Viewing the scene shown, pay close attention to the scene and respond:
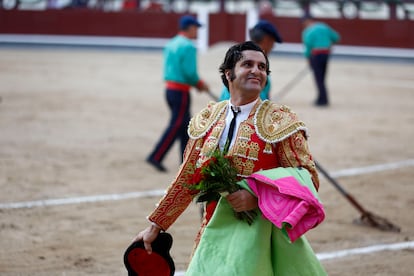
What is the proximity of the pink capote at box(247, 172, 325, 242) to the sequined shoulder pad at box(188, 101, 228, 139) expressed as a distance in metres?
0.38

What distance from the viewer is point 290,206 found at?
302 centimetres

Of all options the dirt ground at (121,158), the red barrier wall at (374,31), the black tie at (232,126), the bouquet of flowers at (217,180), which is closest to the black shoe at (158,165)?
the dirt ground at (121,158)

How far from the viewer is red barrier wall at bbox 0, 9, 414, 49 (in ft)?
66.7

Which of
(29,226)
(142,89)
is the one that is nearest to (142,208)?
(29,226)

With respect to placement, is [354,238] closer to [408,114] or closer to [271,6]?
[408,114]

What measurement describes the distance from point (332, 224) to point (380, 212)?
59cm

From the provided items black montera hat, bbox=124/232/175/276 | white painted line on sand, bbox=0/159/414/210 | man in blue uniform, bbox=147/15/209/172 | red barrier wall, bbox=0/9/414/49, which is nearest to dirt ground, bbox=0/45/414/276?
white painted line on sand, bbox=0/159/414/210

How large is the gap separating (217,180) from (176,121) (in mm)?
4824

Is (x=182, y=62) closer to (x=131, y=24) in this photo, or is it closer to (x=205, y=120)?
(x=205, y=120)

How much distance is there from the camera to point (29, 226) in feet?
19.6

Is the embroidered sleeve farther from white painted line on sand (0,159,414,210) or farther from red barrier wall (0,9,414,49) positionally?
red barrier wall (0,9,414,49)

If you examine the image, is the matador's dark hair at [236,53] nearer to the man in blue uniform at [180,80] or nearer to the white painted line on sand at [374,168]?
the man in blue uniform at [180,80]

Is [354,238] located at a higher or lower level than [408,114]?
higher

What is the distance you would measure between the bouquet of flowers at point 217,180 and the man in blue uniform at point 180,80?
14.5ft
